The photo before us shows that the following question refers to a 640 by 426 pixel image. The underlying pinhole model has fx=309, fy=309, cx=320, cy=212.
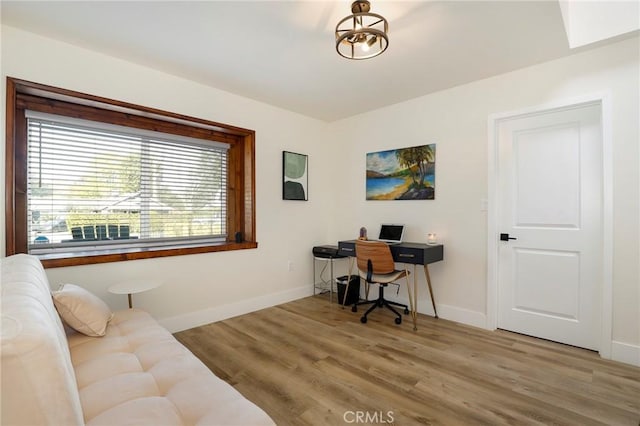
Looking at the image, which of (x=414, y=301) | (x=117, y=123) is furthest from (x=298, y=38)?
(x=414, y=301)

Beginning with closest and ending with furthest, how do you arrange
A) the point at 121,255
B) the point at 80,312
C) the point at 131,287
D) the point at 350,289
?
the point at 80,312 → the point at 131,287 → the point at 121,255 → the point at 350,289

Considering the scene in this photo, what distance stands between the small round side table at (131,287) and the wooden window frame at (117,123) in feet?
0.84

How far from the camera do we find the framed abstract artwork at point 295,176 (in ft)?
12.9

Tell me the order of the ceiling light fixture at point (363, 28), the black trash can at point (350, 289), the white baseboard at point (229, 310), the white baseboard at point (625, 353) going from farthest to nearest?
1. the black trash can at point (350, 289)
2. the white baseboard at point (229, 310)
3. the white baseboard at point (625, 353)
4. the ceiling light fixture at point (363, 28)

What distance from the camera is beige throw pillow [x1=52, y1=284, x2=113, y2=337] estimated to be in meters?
1.75

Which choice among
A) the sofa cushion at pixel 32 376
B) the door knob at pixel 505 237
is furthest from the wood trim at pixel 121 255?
the door knob at pixel 505 237

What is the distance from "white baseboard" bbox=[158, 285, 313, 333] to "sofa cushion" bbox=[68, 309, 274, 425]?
1184mm

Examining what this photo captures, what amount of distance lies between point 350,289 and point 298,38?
2.82 metres

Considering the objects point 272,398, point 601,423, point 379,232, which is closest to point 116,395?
point 272,398

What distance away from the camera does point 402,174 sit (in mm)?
3732

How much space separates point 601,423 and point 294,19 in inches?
120

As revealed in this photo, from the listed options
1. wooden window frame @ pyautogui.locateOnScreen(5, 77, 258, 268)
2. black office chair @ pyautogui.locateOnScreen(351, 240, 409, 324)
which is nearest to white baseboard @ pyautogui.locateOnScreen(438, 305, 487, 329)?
black office chair @ pyautogui.locateOnScreen(351, 240, 409, 324)

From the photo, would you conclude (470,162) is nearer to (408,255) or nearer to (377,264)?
(408,255)

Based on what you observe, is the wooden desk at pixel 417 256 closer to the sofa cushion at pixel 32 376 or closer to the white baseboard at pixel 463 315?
the white baseboard at pixel 463 315
